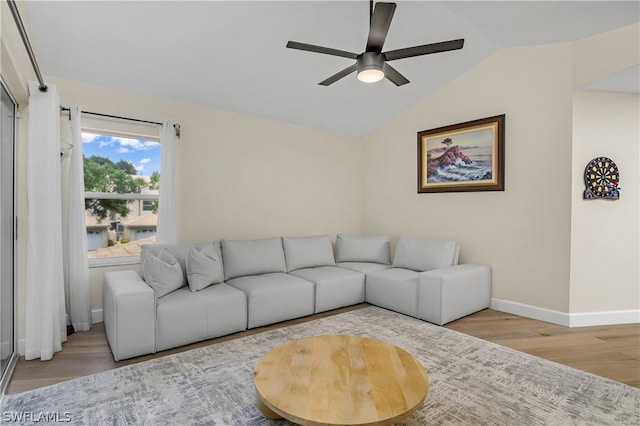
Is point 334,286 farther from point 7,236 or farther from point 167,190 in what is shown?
point 7,236

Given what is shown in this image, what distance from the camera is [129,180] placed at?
149 inches

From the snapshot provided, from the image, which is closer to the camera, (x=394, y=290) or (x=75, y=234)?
(x=75, y=234)

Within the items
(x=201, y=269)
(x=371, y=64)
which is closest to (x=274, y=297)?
(x=201, y=269)

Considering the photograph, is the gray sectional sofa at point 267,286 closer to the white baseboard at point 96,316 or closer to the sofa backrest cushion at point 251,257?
the sofa backrest cushion at point 251,257

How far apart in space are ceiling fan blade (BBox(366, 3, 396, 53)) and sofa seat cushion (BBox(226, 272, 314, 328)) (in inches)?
96.1

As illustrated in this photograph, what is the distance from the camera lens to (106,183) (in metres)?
3.64

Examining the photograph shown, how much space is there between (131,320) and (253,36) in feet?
8.94

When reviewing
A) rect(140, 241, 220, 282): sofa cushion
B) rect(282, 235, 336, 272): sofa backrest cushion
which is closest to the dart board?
rect(282, 235, 336, 272): sofa backrest cushion

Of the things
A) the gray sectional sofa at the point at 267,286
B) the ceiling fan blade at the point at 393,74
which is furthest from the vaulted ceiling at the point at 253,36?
the gray sectional sofa at the point at 267,286

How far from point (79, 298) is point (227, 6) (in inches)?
121

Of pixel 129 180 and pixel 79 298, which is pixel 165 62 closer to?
pixel 129 180

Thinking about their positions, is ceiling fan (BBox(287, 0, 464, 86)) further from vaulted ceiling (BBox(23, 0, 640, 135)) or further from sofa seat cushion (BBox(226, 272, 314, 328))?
sofa seat cushion (BBox(226, 272, 314, 328))

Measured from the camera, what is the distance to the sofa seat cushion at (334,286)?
12.6ft

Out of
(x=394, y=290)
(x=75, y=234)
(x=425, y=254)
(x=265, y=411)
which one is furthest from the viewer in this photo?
(x=425, y=254)
